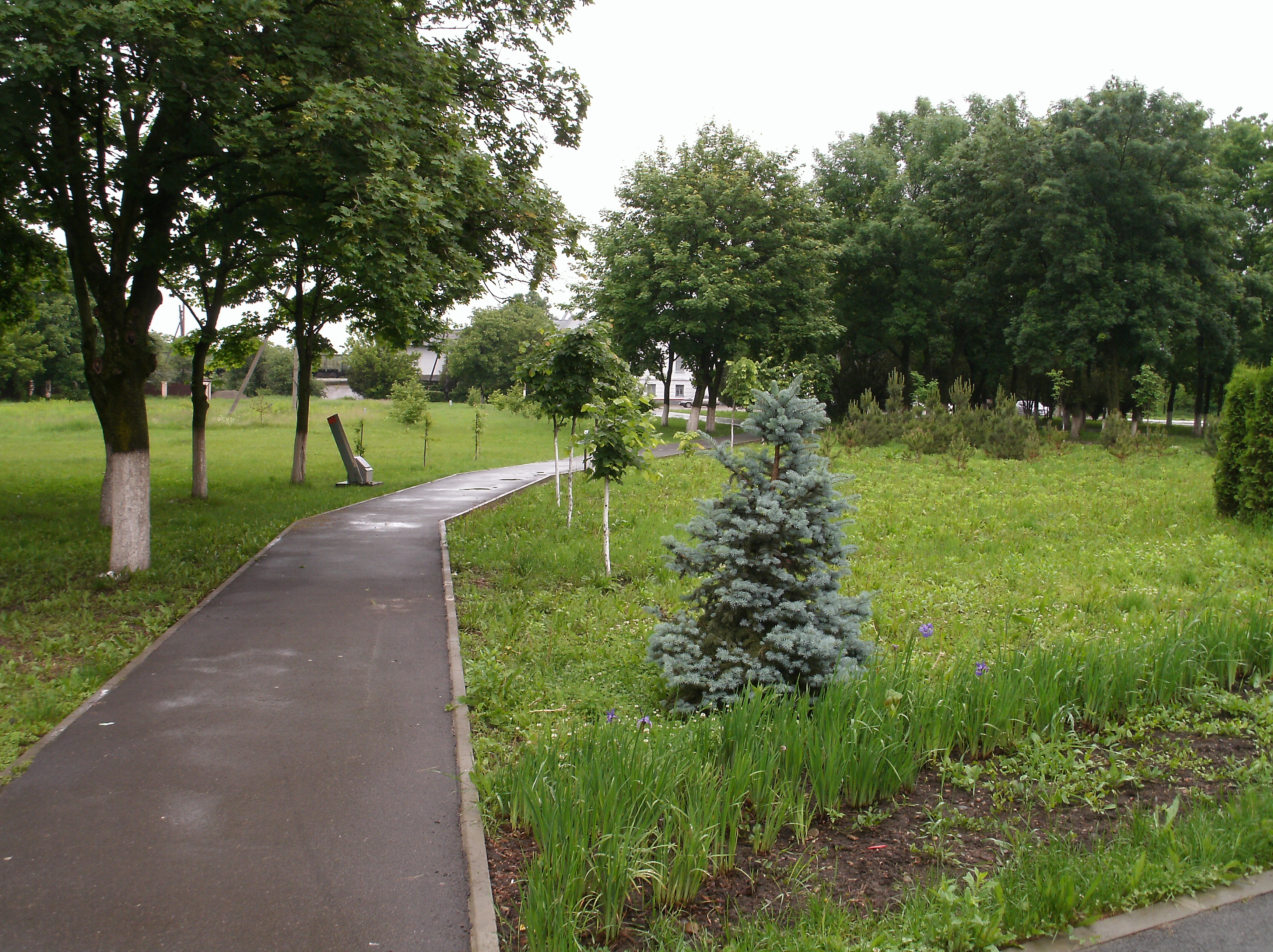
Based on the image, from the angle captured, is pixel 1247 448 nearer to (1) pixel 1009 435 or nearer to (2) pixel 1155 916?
(2) pixel 1155 916

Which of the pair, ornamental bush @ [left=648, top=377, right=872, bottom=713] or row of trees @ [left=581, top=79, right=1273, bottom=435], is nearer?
ornamental bush @ [left=648, top=377, right=872, bottom=713]

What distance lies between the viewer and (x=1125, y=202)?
32719mm

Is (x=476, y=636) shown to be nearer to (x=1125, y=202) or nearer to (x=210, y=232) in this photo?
(x=210, y=232)

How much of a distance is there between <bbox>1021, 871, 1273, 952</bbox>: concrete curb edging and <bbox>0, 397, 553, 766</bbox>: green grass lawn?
574cm

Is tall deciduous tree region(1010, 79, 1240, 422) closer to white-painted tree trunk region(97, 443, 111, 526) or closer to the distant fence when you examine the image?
white-painted tree trunk region(97, 443, 111, 526)

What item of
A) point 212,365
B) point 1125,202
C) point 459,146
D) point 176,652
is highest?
point 1125,202

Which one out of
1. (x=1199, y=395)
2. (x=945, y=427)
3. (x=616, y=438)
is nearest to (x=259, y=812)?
(x=616, y=438)

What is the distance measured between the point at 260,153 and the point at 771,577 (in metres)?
7.29

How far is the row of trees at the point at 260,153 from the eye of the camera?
814 cm

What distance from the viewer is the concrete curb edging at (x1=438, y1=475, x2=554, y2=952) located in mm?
3396

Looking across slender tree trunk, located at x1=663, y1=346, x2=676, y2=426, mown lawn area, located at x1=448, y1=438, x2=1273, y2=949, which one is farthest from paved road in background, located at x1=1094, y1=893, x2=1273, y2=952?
slender tree trunk, located at x1=663, y1=346, x2=676, y2=426


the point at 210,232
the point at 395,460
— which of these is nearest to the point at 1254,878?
the point at 210,232

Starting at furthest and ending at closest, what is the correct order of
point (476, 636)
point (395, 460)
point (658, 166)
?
point (658, 166)
point (395, 460)
point (476, 636)

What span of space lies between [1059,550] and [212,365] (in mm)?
17977
